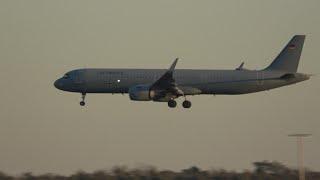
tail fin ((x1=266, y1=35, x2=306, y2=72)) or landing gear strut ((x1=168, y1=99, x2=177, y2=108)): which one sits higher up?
tail fin ((x1=266, y1=35, x2=306, y2=72))

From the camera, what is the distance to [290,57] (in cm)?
8656

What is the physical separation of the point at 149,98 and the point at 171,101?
3.19 meters

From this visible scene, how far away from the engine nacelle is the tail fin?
12812 millimetres

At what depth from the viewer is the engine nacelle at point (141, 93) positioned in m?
79.7

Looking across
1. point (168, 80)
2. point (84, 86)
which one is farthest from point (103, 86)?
point (168, 80)

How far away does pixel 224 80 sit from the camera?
83.8 m

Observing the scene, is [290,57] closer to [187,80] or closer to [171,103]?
[187,80]

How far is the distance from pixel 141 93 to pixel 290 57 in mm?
15909

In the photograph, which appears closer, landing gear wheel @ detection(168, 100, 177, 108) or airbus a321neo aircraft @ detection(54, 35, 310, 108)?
landing gear wheel @ detection(168, 100, 177, 108)

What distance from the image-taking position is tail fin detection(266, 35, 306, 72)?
86000mm

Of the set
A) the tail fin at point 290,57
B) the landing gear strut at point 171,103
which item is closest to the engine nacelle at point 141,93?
the landing gear strut at point 171,103

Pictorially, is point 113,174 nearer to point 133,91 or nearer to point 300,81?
point 133,91

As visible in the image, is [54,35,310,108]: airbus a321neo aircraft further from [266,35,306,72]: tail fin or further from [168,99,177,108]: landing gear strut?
[266,35,306,72]: tail fin

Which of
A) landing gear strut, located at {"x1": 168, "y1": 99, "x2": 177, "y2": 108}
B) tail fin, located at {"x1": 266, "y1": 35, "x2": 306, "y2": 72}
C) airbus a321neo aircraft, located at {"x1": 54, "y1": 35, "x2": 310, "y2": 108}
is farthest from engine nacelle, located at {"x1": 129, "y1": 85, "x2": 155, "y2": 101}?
tail fin, located at {"x1": 266, "y1": 35, "x2": 306, "y2": 72}
